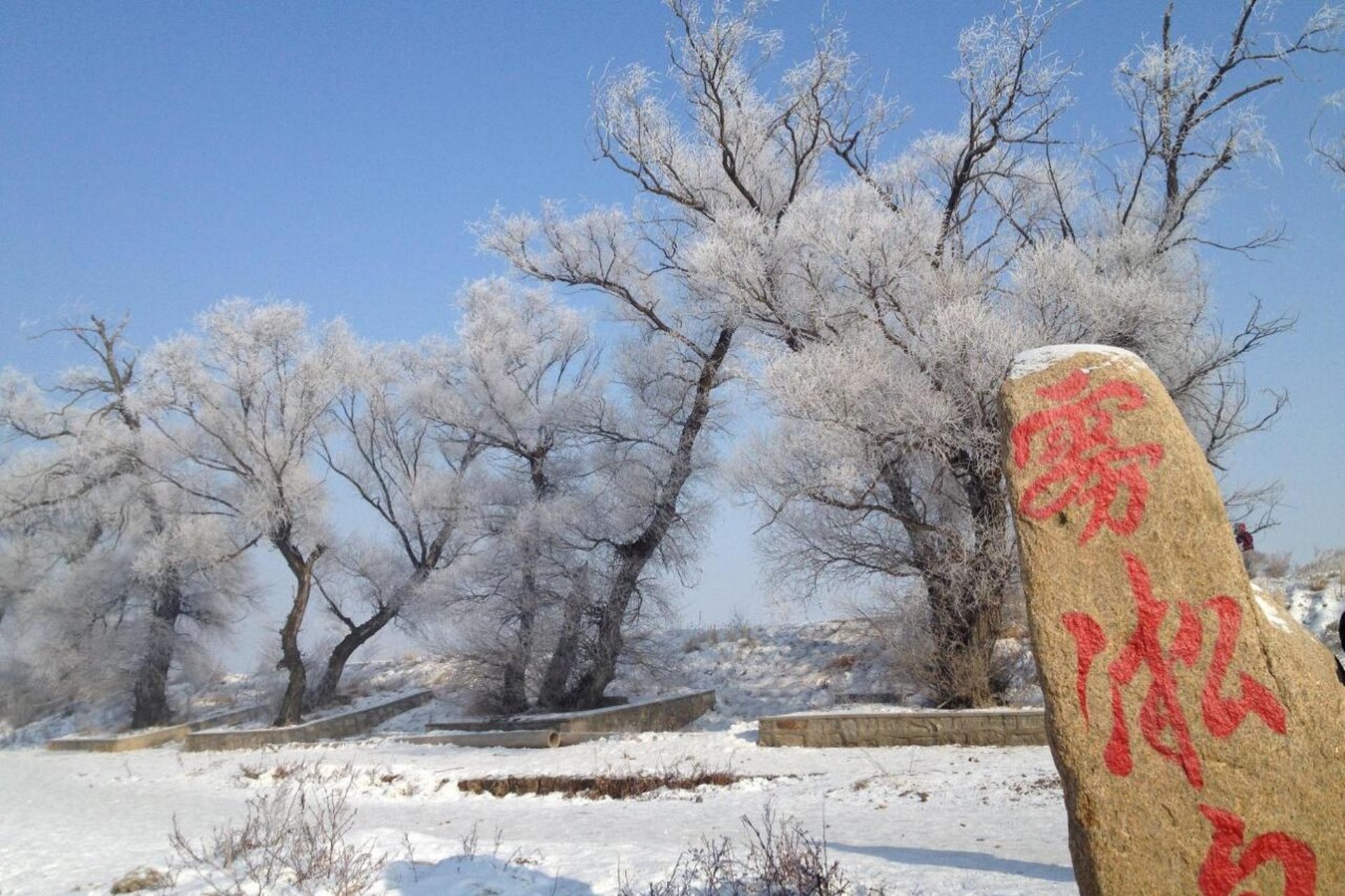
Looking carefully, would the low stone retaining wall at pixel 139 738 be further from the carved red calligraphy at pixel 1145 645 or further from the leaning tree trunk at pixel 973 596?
the carved red calligraphy at pixel 1145 645

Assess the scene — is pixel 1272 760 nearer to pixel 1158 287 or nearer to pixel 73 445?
pixel 1158 287

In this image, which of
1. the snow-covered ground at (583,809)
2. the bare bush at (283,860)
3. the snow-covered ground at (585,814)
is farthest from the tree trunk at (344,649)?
the bare bush at (283,860)

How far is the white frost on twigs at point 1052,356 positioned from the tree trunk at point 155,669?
67.7 feet

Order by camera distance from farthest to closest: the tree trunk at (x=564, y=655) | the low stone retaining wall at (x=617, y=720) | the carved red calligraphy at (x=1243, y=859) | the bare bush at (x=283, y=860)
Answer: the tree trunk at (x=564, y=655), the low stone retaining wall at (x=617, y=720), the bare bush at (x=283, y=860), the carved red calligraphy at (x=1243, y=859)

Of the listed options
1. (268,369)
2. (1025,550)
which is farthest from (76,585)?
(1025,550)

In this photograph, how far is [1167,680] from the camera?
3291mm

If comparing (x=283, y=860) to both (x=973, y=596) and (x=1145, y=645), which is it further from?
(x=973, y=596)

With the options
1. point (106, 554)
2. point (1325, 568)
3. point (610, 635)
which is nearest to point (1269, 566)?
point (1325, 568)

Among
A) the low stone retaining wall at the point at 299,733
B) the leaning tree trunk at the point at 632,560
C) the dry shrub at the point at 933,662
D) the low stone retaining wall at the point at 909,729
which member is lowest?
the low stone retaining wall at the point at 909,729

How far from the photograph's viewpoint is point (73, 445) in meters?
21.6

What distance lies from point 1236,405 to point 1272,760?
522 inches

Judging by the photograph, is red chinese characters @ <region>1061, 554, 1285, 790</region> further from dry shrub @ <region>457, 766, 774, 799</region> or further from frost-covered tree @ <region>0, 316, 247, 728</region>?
frost-covered tree @ <region>0, 316, 247, 728</region>

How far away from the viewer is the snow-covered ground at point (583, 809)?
5340 mm

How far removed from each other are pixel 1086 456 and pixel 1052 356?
0.51 meters
